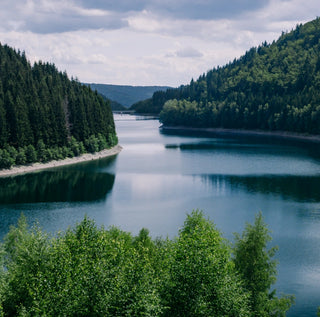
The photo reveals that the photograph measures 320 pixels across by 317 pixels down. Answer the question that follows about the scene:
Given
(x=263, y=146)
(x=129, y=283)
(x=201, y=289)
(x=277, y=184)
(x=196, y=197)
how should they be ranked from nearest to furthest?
1. (x=129, y=283)
2. (x=201, y=289)
3. (x=196, y=197)
4. (x=277, y=184)
5. (x=263, y=146)

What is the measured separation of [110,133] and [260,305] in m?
113

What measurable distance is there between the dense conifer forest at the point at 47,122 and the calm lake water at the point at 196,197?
7429mm

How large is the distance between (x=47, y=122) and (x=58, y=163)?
11870mm

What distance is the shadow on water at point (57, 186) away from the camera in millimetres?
75250

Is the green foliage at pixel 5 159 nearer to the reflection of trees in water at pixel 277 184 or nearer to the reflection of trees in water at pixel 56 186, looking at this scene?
the reflection of trees in water at pixel 56 186

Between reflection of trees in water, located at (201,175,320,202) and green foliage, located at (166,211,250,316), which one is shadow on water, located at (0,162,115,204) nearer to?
reflection of trees in water, located at (201,175,320,202)

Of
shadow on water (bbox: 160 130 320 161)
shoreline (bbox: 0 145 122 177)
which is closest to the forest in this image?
shoreline (bbox: 0 145 122 177)

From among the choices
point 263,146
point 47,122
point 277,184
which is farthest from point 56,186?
point 263,146

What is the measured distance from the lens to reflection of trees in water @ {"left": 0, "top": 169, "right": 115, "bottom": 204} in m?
75.4

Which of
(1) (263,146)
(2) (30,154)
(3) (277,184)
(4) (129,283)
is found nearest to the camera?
(4) (129,283)

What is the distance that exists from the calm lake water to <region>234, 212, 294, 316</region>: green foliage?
600cm

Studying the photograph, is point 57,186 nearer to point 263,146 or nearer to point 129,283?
point 129,283

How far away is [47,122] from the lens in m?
114

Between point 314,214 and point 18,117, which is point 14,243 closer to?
point 314,214
